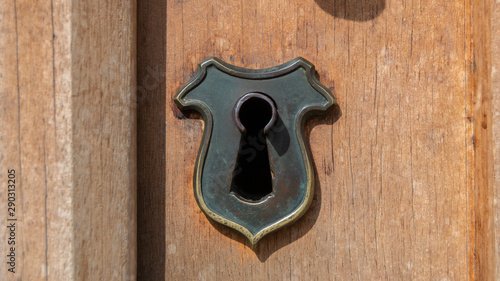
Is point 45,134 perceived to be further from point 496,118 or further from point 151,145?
point 496,118

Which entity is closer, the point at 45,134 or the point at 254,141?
the point at 45,134

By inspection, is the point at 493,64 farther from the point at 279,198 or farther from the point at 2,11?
the point at 2,11

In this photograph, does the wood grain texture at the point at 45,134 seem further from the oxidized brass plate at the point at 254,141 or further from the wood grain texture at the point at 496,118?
the wood grain texture at the point at 496,118

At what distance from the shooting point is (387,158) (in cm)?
58

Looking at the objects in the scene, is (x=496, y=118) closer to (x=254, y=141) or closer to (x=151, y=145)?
(x=254, y=141)

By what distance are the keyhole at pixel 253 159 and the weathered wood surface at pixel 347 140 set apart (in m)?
0.07

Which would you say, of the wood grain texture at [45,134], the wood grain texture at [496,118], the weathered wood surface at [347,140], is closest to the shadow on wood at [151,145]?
the weathered wood surface at [347,140]

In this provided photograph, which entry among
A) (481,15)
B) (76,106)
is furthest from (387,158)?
(76,106)

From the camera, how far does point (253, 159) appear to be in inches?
22.6

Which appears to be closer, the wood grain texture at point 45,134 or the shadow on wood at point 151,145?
the wood grain texture at point 45,134

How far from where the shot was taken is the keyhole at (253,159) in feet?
1.85

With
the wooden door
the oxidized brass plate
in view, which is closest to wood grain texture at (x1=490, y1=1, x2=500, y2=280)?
the wooden door

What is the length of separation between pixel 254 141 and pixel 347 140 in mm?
143

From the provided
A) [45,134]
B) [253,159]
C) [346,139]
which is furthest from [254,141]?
[45,134]
